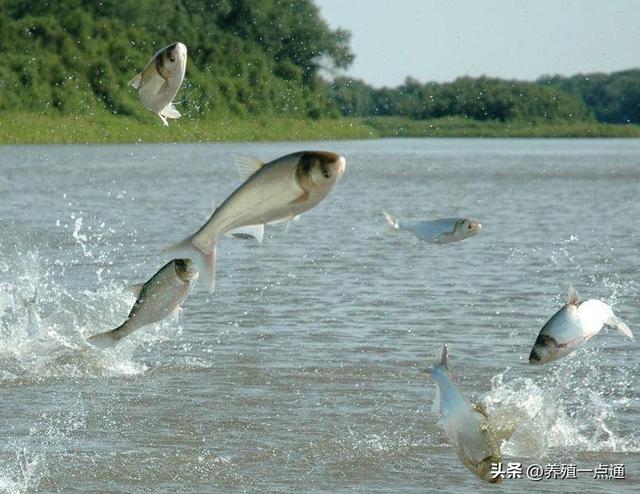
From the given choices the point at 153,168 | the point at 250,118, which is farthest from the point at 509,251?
the point at 250,118

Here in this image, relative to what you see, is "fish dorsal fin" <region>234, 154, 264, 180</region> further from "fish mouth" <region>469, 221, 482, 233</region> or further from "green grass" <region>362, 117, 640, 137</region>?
"green grass" <region>362, 117, 640, 137</region>

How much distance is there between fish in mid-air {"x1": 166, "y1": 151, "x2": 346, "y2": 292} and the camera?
3.47m

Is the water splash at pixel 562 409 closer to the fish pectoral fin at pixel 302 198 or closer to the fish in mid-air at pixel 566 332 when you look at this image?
the fish in mid-air at pixel 566 332

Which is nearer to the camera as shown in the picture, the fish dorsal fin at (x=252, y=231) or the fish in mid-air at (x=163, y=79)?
the fish dorsal fin at (x=252, y=231)

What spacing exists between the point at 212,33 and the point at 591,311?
6302 centimetres

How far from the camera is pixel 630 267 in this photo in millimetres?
16672

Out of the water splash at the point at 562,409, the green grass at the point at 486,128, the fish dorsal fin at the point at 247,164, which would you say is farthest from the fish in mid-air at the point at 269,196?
the green grass at the point at 486,128

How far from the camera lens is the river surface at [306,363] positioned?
25.1ft

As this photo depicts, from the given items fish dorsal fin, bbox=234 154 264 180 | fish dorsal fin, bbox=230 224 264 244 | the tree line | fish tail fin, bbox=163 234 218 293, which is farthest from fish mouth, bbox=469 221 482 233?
the tree line

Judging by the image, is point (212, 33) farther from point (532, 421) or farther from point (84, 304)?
point (532, 421)

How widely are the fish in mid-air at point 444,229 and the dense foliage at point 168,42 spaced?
40.0m

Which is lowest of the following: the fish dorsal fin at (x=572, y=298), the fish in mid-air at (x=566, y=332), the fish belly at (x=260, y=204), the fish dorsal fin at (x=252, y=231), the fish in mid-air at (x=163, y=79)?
the fish in mid-air at (x=566, y=332)

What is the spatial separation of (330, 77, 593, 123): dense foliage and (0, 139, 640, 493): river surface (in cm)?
5442

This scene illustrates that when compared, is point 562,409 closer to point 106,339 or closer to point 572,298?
point 572,298
